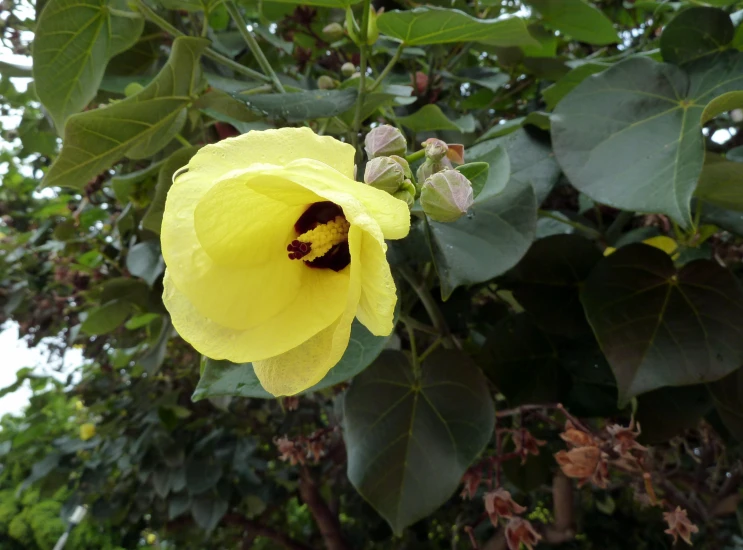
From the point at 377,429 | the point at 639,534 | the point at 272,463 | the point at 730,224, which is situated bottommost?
the point at 272,463

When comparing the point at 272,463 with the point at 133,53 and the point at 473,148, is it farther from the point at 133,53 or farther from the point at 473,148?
the point at 473,148

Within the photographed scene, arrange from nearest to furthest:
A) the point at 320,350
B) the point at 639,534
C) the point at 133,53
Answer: the point at 320,350
the point at 133,53
the point at 639,534

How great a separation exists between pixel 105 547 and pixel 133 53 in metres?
2.53

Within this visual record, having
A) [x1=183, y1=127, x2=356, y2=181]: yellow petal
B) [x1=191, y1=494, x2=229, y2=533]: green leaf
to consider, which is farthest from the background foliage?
[x1=191, y1=494, x2=229, y2=533]: green leaf

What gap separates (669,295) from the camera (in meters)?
0.71

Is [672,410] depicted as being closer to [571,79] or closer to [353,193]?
[571,79]

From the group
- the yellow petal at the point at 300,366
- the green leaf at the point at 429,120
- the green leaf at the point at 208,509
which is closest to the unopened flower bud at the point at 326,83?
the green leaf at the point at 429,120

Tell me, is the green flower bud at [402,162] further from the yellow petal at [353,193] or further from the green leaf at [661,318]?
the green leaf at [661,318]

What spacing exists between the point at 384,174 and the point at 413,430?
41 centimetres

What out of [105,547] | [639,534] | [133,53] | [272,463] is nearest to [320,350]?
[133,53]

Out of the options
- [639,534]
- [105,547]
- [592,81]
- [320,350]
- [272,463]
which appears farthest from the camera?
[105,547]

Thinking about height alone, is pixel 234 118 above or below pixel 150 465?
above

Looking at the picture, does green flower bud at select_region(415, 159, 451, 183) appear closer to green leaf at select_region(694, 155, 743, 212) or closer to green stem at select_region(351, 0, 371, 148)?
green stem at select_region(351, 0, 371, 148)

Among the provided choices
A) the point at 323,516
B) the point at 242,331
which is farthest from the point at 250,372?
the point at 323,516
